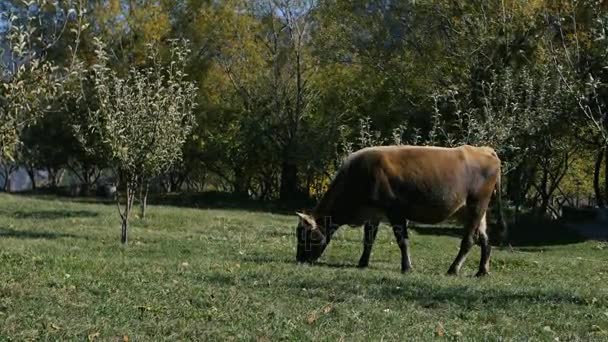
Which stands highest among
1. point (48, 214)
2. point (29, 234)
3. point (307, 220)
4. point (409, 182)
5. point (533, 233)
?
point (409, 182)

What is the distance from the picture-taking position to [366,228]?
61.8 feet

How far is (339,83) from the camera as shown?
2004 inches

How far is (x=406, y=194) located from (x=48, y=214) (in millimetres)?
18661

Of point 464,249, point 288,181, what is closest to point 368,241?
point 464,249

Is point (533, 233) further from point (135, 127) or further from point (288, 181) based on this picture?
point (288, 181)

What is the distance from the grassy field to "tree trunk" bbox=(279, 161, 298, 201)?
31310mm

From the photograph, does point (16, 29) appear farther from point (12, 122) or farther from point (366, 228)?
point (366, 228)

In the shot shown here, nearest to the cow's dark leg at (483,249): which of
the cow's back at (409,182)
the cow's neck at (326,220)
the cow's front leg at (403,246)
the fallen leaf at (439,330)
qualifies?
the cow's back at (409,182)

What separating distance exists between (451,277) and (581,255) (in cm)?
1335

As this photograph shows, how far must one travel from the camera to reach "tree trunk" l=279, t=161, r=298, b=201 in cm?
5303

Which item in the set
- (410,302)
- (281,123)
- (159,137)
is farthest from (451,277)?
(281,123)

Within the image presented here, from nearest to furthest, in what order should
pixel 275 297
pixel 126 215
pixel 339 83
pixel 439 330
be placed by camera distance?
pixel 439 330 → pixel 275 297 → pixel 126 215 → pixel 339 83

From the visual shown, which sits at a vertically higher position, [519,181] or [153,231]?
[519,181]

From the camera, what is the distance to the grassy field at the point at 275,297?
32.0 feet
